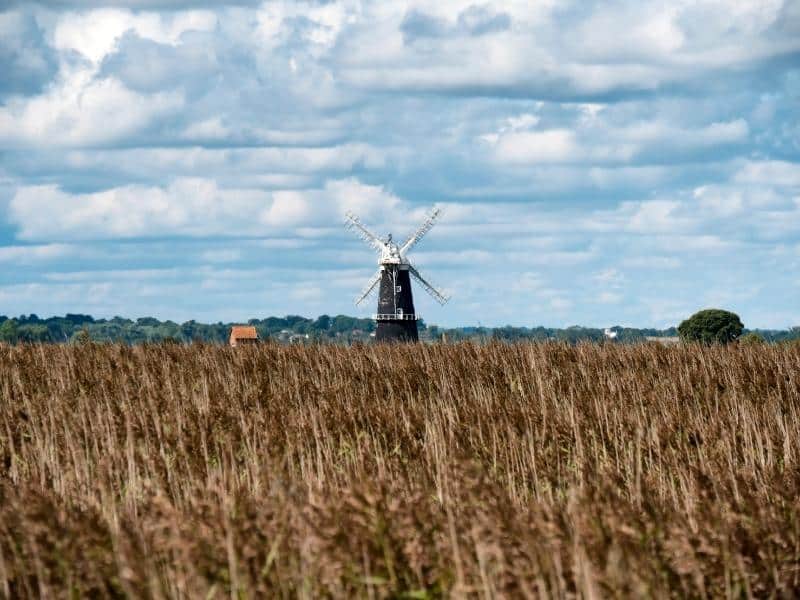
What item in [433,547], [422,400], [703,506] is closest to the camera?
[433,547]

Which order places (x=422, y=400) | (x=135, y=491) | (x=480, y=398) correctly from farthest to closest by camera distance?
(x=422, y=400) < (x=480, y=398) < (x=135, y=491)

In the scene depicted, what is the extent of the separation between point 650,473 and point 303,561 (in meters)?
3.63

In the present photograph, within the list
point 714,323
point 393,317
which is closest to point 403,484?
point 393,317

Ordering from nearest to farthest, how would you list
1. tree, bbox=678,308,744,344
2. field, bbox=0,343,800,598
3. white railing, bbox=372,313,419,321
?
field, bbox=0,343,800,598
white railing, bbox=372,313,419,321
tree, bbox=678,308,744,344

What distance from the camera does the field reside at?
493 centimetres

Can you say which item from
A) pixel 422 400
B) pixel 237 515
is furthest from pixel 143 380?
pixel 237 515

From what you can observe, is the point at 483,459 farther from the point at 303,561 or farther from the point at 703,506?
the point at 303,561

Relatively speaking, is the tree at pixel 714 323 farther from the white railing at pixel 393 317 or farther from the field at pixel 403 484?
the field at pixel 403 484

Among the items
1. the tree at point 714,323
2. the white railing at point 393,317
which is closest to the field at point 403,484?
the white railing at point 393,317

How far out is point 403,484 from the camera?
634cm

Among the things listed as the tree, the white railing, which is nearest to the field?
the white railing

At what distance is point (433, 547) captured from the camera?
5.22 meters

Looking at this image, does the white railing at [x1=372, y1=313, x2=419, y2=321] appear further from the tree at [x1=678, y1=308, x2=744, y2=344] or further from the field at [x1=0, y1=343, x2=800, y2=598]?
the field at [x1=0, y1=343, x2=800, y2=598]

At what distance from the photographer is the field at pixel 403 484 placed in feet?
16.2
